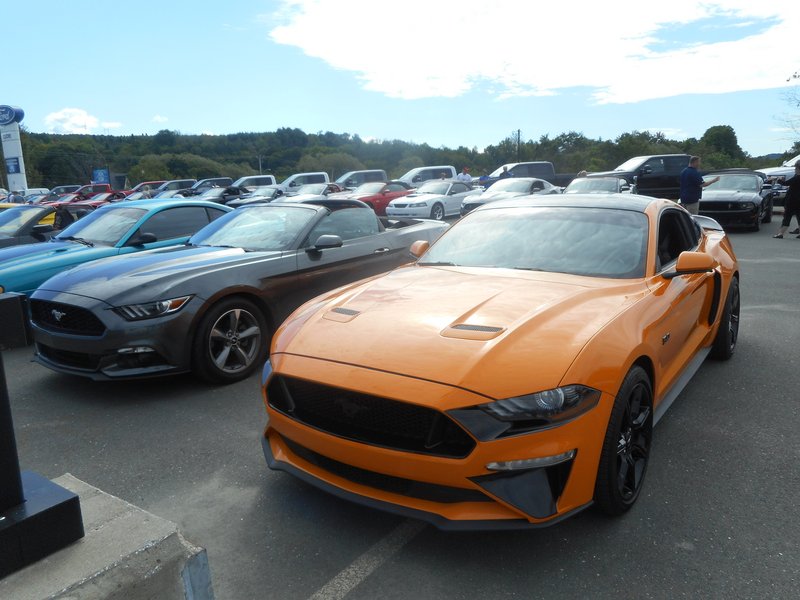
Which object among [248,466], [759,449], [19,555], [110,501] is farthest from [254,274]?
[759,449]

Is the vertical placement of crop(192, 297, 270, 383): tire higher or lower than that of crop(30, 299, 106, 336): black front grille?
lower

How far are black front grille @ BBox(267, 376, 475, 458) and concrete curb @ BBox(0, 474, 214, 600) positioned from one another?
2.71ft

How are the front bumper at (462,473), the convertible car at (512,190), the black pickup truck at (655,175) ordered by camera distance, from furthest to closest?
the black pickup truck at (655,175) → the convertible car at (512,190) → the front bumper at (462,473)

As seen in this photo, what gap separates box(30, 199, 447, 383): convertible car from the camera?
180 inches

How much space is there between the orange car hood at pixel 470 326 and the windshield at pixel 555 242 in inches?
7.7

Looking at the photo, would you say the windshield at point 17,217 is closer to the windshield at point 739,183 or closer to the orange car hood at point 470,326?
the orange car hood at point 470,326

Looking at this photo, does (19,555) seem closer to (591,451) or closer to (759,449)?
(591,451)

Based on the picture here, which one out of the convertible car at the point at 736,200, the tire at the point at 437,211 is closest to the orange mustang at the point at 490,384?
the convertible car at the point at 736,200

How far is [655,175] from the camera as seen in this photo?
1953 cm

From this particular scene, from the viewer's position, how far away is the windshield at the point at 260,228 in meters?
5.86

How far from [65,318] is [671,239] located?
4.57m

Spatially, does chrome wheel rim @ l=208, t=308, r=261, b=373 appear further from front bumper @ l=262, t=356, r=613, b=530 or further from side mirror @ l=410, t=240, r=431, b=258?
front bumper @ l=262, t=356, r=613, b=530

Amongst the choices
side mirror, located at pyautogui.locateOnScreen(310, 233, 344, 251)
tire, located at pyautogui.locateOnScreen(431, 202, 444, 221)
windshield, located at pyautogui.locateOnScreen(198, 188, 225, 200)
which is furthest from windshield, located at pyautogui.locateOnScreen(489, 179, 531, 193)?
side mirror, located at pyautogui.locateOnScreen(310, 233, 344, 251)

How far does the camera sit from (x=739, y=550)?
2.67m
